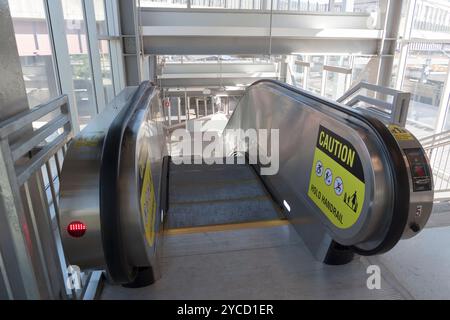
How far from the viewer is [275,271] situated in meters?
2.53

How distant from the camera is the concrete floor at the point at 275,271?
2.32 metres

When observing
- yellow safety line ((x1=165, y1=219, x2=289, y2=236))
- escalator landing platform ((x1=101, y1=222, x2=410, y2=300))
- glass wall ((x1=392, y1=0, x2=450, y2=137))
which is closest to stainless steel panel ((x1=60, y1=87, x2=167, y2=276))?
escalator landing platform ((x1=101, y1=222, x2=410, y2=300))

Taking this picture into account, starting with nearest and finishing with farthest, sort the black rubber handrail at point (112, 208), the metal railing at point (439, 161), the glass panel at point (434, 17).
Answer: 1. the black rubber handrail at point (112, 208)
2. the metal railing at point (439, 161)
3. the glass panel at point (434, 17)

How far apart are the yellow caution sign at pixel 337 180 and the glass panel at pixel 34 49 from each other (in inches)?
96.5

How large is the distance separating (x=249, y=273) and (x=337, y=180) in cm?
96

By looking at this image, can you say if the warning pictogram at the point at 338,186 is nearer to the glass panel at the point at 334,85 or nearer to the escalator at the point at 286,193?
the escalator at the point at 286,193

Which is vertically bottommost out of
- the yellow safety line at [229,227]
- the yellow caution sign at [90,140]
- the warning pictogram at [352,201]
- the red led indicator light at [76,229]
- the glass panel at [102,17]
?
the yellow safety line at [229,227]

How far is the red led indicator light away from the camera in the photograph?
5.64ft

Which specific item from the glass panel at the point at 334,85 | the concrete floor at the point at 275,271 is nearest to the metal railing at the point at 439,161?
the concrete floor at the point at 275,271

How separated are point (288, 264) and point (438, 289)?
3.57 ft

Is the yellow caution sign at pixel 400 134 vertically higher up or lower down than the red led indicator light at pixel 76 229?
higher up

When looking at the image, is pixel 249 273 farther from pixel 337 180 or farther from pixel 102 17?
pixel 102 17

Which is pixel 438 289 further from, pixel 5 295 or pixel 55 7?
pixel 55 7
